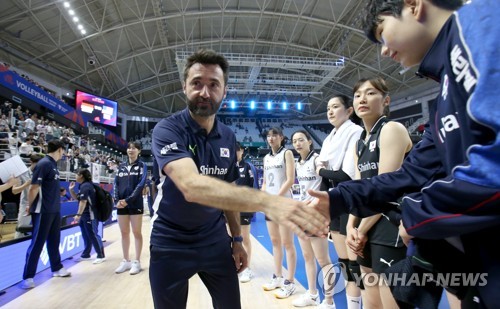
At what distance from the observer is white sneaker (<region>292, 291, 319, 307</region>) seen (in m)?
3.13

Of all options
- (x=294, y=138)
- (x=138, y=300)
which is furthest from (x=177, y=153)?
(x=138, y=300)

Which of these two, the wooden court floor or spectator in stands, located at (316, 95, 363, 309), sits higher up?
spectator in stands, located at (316, 95, 363, 309)

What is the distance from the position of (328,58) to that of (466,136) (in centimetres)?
2035

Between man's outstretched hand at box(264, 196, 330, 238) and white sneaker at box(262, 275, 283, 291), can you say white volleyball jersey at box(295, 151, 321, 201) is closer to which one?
white sneaker at box(262, 275, 283, 291)

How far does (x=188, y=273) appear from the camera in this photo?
5.44 feet

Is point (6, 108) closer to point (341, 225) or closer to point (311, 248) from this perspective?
point (311, 248)

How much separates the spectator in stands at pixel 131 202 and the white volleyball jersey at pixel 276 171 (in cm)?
208

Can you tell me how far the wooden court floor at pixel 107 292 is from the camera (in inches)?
131

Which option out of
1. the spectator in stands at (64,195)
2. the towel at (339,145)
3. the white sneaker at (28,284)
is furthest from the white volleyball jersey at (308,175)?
the spectator in stands at (64,195)

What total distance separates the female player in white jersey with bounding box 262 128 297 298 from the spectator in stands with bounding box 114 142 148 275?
2066mm

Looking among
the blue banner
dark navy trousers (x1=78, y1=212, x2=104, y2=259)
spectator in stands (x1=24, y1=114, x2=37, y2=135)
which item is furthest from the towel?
the blue banner

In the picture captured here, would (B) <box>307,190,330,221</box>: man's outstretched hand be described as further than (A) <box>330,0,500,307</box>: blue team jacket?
Yes

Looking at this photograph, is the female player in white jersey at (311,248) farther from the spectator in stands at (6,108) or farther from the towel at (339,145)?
the spectator in stands at (6,108)

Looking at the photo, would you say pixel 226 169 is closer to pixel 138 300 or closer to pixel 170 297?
pixel 170 297
